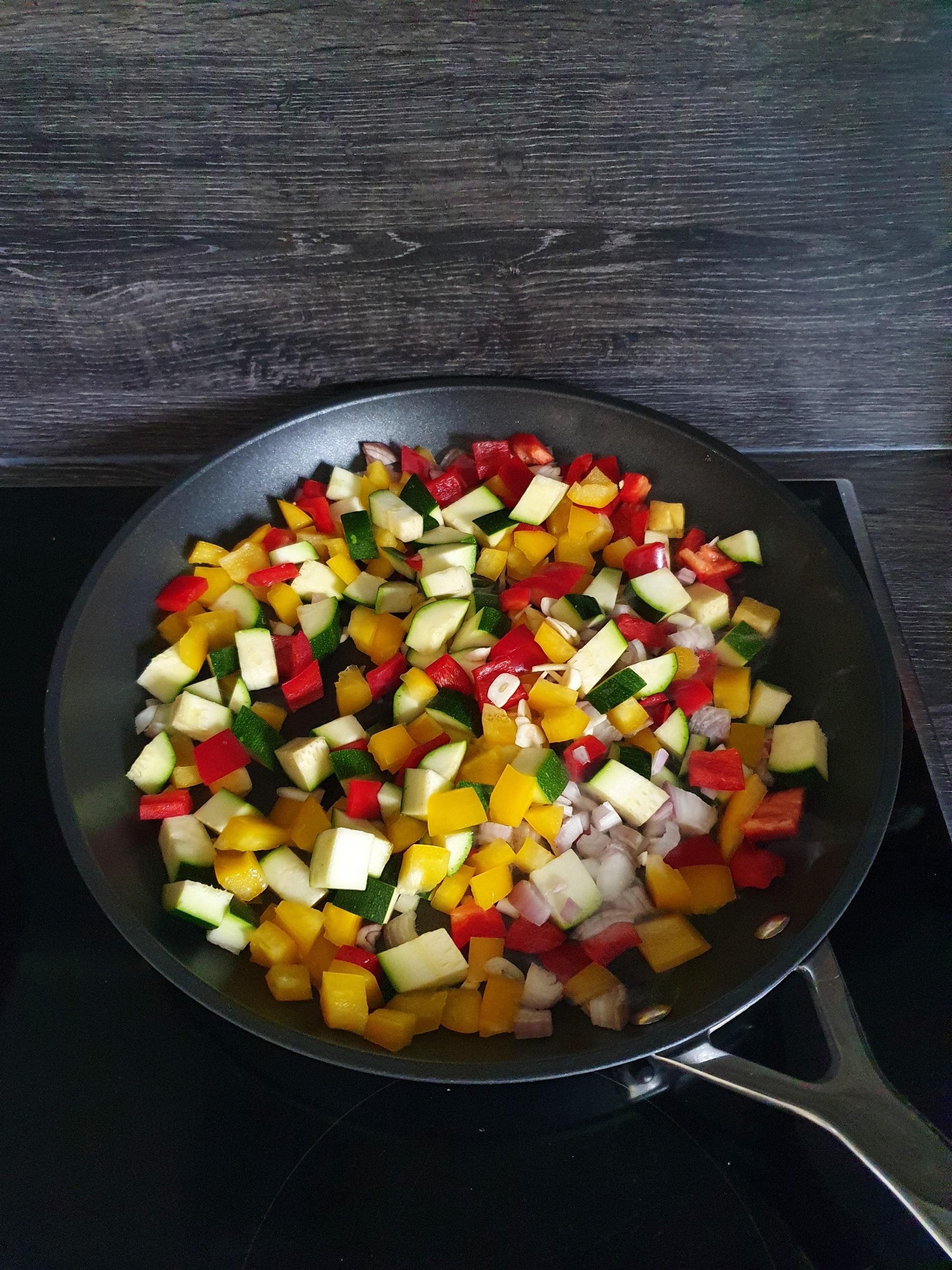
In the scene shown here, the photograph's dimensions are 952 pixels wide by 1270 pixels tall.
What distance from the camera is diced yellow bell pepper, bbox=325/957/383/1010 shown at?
3.06 feet

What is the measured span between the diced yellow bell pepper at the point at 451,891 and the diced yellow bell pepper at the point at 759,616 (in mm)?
530

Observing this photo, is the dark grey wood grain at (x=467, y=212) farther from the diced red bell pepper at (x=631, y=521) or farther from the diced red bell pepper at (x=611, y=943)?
the diced red bell pepper at (x=611, y=943)

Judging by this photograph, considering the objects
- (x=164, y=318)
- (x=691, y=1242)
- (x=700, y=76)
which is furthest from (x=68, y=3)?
(x=691, y=1242)

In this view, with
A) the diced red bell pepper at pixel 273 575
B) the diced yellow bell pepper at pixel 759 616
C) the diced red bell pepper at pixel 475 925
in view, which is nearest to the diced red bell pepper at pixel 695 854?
the diced red bell pepper at pixel 475 925

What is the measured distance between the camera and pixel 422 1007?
943 millimetres

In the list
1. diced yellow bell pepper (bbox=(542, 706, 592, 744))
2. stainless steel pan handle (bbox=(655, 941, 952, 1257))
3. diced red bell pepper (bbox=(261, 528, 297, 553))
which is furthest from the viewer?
diced red bell pepper (bbox=(261, 528, 297, 553))

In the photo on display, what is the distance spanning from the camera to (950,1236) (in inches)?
29.0

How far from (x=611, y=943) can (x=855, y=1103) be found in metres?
0.28

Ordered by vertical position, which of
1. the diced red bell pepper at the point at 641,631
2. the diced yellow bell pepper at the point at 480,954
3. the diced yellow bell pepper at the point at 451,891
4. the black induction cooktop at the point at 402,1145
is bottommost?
the black induction cooktop at the point at 402,1145

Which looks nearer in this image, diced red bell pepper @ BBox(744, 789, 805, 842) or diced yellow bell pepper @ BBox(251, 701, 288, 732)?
diced red bell pepper @ BBox(744, 789, 805, 842)

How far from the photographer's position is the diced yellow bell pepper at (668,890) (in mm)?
1038

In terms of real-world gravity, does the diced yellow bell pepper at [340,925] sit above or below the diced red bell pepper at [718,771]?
below

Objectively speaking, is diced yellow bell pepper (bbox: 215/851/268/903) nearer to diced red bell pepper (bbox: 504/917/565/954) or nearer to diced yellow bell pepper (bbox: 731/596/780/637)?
diced red bell pepper (bbox: 504/917/565/954)

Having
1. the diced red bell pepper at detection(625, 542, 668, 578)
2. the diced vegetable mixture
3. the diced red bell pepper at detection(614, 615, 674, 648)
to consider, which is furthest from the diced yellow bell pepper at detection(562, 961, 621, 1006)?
the diced red bell pepper at detection(625, 542, 668, 578)
